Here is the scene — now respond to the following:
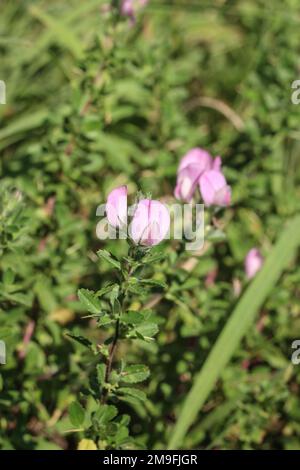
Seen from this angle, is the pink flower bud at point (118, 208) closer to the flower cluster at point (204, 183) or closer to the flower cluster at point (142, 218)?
the flower cluster at point (142, 218)

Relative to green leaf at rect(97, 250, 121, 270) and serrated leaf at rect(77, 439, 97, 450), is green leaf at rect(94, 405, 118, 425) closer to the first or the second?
serrated leaf at rect(77, 439, 97, 450)

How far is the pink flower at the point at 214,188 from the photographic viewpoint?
1.50m

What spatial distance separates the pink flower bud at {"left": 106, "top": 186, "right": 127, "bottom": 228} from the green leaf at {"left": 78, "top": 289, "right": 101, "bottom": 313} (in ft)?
→ 0.47

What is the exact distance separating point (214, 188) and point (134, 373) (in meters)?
0.44

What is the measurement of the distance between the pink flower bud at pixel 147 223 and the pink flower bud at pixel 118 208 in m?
0.04

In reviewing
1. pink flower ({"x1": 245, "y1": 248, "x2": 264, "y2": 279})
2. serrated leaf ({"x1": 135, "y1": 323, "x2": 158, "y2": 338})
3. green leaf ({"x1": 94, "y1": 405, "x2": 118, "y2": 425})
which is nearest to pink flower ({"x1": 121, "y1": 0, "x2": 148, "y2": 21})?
pink flower ({"x1": 245, "y1": 248, "x2": 264, "y2": 279})

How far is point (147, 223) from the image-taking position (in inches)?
48.4

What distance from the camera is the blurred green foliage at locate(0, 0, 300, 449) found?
1.72m

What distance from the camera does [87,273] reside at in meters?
2.13

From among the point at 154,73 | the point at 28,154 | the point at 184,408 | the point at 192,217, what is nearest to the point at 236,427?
the point at 184,408

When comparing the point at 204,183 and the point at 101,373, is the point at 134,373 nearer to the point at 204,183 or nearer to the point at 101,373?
the point at 101,373

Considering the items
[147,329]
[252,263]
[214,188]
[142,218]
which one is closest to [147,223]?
[142,218]

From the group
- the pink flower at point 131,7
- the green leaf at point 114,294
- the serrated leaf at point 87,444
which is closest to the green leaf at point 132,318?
the green leaf at point 114,294

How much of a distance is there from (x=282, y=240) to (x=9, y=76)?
4.57ft
